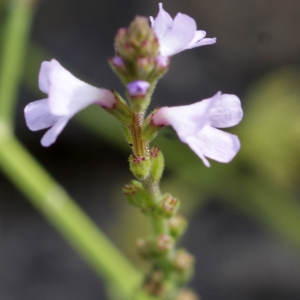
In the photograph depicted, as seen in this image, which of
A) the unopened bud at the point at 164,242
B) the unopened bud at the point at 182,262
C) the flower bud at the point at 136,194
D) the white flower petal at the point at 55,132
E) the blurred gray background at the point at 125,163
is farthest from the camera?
the blurred gray background at the point at 125,163

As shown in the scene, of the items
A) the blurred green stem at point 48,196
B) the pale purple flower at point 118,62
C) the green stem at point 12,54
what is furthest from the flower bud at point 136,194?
the green stem at point 12,54

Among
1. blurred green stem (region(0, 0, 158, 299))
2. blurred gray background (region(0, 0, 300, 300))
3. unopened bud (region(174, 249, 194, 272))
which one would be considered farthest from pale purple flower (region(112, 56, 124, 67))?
blurred gray background (region(0, 0, 300, 300))

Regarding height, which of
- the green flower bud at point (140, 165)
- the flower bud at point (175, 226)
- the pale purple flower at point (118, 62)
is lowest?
the flower bud at point (175, 226)

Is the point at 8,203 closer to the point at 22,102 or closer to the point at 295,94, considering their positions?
the point at 22,102

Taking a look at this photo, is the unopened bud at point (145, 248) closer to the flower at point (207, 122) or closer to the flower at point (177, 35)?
the flower at point (207, 122)

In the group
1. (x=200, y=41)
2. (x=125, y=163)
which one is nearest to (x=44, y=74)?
(x=200, y=41)

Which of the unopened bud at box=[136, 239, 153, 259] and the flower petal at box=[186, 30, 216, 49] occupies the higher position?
the flower petal at box=[186, 30, 216, 49]

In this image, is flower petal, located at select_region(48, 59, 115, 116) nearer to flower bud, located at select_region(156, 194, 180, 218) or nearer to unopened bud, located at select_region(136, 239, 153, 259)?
flower bud, located at select_region(156, 194, 180, 218)

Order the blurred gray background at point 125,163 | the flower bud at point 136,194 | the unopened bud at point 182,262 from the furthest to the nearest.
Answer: the blurred gray background at point 125,163
the unopened bud at point 182,262
the flower bud at point 136,194

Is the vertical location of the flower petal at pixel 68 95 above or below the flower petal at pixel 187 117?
above
